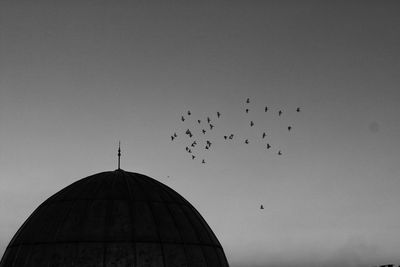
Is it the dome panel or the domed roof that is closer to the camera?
the domed roof

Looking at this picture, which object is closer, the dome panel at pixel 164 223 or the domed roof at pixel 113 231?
the domed roof at pixel 113 231

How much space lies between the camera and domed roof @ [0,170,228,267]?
106 ft

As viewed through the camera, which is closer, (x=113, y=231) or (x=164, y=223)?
(x=113, y=231)

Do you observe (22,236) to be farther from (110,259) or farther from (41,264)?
(110,259)

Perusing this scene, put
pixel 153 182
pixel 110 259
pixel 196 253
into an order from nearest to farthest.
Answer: pixel 110 259 → pixel 196 253 → pixel 153 182

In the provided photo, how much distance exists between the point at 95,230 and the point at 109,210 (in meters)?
1.44

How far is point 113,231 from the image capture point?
32.8 m

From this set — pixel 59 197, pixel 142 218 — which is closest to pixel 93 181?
pixel 59 197

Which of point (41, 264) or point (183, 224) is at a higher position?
point (183, 224)

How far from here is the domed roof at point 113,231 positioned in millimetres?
32250

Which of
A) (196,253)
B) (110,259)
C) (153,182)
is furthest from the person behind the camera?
(153,182)

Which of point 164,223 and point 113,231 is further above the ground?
point 164,223

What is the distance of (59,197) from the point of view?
119 feet

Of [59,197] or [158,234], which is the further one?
[59,197]
